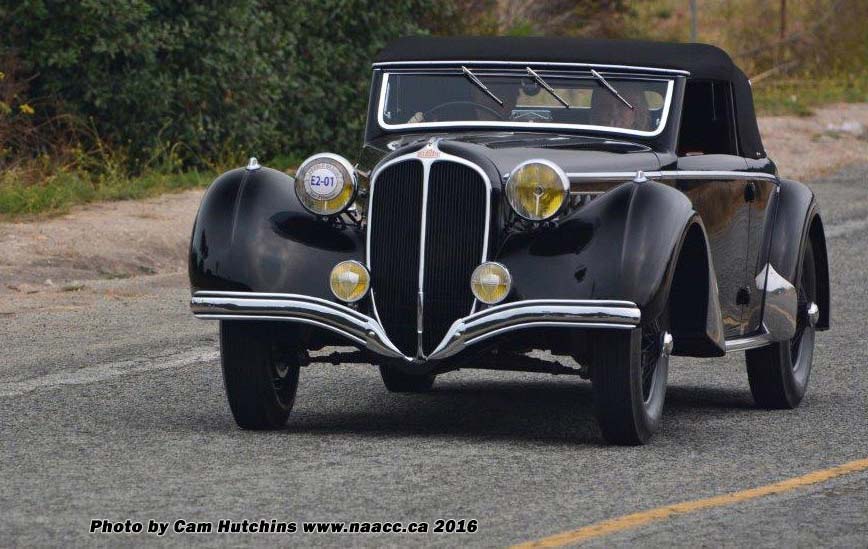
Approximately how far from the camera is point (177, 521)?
213 inches

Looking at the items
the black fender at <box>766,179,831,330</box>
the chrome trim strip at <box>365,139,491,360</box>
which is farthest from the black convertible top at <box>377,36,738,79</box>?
the chrome trim strip at <box>365,139,491,360</box>

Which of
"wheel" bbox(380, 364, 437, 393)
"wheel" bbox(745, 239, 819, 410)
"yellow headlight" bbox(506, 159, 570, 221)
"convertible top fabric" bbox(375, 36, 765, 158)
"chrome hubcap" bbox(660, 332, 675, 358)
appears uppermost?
"convertible top fabric" bbox(375, 36, 765, 158)

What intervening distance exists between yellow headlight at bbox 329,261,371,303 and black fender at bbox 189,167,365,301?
0.08 meters

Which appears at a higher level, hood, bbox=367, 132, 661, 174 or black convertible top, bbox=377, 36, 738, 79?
black convertible top, bbox=377, 36, 738, 79

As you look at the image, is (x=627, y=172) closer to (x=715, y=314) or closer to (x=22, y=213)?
(x=715, y=314)

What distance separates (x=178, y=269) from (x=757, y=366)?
6536mm

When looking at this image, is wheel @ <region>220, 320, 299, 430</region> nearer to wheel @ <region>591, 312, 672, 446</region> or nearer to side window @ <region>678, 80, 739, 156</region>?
wheel @ <region>591, 312, 672, 446</region>

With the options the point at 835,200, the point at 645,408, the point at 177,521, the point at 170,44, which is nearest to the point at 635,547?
the point at 177,521

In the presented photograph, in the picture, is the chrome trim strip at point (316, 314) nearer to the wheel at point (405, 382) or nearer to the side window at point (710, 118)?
the wheel at point (405, 382)

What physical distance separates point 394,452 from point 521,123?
1991 millimetres

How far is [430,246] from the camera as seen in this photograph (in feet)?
22.5

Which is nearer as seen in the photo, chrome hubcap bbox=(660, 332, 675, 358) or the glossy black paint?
the glossy black paint

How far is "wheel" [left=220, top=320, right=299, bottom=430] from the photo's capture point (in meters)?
7.07

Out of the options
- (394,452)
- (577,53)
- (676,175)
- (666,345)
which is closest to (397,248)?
(394,452)
